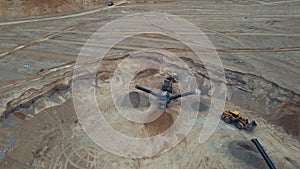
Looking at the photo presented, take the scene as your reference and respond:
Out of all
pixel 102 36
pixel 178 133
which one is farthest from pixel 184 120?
pixel 102 36

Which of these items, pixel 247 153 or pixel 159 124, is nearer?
pixel 247 153

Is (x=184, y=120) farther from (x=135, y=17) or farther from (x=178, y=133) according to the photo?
(x=135, y=17)

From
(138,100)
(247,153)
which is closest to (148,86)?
(138,100)

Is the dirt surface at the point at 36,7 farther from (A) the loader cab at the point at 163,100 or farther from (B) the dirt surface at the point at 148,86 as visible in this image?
(A) the loader cab at the point at 163,100

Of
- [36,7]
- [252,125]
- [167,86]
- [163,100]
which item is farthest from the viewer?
[36,7]

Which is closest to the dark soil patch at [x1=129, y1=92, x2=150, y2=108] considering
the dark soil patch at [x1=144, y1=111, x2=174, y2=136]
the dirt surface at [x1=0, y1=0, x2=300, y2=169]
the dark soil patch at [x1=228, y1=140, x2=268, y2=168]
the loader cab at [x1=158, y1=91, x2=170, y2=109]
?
the dirt surface at [x1=0, y1=0, x2=300, y2=169]

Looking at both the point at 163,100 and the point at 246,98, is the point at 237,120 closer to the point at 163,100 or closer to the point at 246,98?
the point at 246,98

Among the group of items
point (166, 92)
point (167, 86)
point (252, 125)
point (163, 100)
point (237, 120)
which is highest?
point (166, 92)
